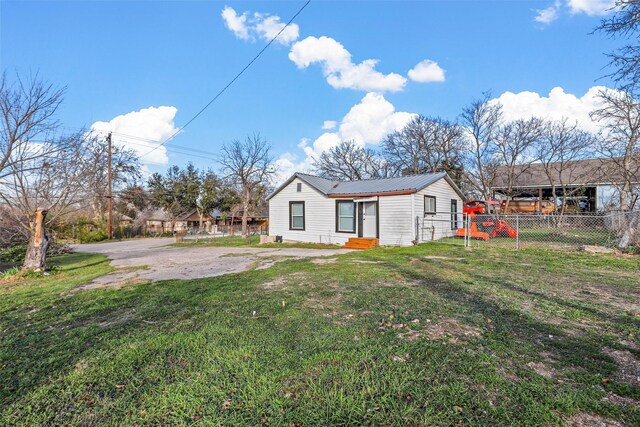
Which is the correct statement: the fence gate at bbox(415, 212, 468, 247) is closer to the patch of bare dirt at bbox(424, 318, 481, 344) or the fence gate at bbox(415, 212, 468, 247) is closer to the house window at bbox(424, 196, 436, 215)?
the house window at bbox(424, 196, 436, 215)

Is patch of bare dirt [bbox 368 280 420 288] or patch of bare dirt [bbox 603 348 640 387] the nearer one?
patch of bare dirt [bbox 603 348 640 387]

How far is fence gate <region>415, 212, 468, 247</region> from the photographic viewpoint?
473 inches

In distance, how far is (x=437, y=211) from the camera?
13461mm

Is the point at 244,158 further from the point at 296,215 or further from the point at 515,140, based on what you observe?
the point at 515,140

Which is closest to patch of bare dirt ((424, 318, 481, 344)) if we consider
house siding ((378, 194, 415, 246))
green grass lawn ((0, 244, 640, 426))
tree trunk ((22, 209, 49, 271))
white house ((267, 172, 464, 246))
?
green grass lawn ((0, 244, 640, 426))

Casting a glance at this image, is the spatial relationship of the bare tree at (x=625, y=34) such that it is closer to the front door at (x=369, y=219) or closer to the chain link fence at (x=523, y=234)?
the chain link fence at (x=523, y=234)

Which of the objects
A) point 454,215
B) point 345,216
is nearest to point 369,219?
point 345,216

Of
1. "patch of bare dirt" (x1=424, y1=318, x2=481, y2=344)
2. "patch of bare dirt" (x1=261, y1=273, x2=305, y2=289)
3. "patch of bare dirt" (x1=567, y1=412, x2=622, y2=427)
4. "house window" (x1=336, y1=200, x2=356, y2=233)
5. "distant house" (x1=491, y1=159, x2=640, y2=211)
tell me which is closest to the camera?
"patch of bare dirt" (x1=567, y1=412, x2=622, y2=427)

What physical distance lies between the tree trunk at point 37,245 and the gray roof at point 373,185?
30.6 feet

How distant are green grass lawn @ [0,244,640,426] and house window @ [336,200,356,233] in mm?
8357

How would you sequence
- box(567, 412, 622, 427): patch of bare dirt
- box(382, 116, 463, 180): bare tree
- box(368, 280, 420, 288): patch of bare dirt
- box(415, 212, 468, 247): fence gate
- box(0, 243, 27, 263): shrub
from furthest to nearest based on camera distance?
1. box(382, 116, 463, 180): bare tree
2. box(415, 212, 468, 247): fence gate
3. box(0, 243, 27, 263): shrub
4. box(368, 280, 420, 288): patch of bare dirt
5. box(567, 412, 622, 427): patch of bare dirt

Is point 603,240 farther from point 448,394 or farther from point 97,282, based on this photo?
point 97,282

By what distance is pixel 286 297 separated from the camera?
456cm

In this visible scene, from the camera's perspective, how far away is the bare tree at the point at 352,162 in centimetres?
3176
